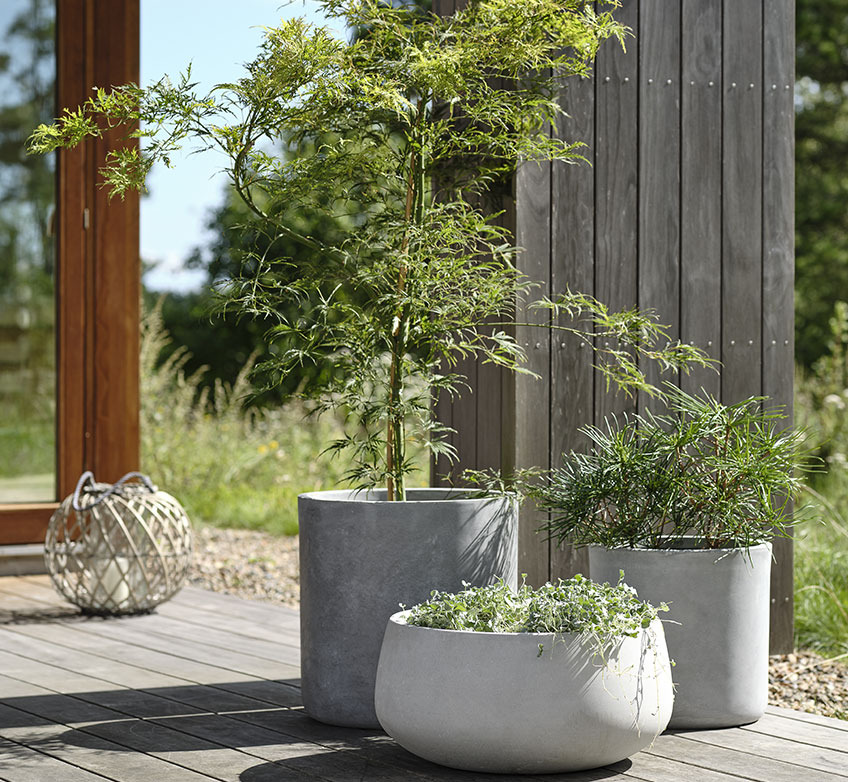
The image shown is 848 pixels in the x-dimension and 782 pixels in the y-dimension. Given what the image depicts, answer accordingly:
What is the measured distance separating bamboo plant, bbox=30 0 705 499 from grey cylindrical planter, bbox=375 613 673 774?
59 centimetres

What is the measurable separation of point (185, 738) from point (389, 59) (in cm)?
156

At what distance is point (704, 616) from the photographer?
8.59ft

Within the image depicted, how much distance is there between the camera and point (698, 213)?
3422 mm

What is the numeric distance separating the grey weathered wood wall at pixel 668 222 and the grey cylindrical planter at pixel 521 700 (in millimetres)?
912

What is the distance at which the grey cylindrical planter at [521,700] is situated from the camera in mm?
2211

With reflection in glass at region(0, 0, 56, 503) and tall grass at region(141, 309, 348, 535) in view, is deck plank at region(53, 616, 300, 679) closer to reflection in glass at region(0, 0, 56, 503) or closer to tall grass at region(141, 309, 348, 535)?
reflection in glass at region(0, 0, 56, 503)

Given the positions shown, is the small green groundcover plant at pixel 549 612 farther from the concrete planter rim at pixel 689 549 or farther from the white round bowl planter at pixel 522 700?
the concrete planter rim at pixel 689 549

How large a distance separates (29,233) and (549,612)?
3.59 meters

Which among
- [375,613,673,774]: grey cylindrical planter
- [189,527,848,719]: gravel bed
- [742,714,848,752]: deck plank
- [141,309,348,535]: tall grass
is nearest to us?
[375,613,673,774]: grey cylindrical planter

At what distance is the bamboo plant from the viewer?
2.58 m

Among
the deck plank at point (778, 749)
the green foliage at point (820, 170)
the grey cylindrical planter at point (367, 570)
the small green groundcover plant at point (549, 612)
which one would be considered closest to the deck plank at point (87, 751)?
the grey cylindrical planter at point (367, 570)

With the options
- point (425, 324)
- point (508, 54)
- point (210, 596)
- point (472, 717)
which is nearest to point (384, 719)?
point (472, 717)

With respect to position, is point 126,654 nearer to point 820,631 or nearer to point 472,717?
point 472,717

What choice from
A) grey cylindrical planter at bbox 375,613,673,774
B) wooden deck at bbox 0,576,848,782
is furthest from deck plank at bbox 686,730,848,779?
grey cylindrical planter at bbox 375,613,673,774
